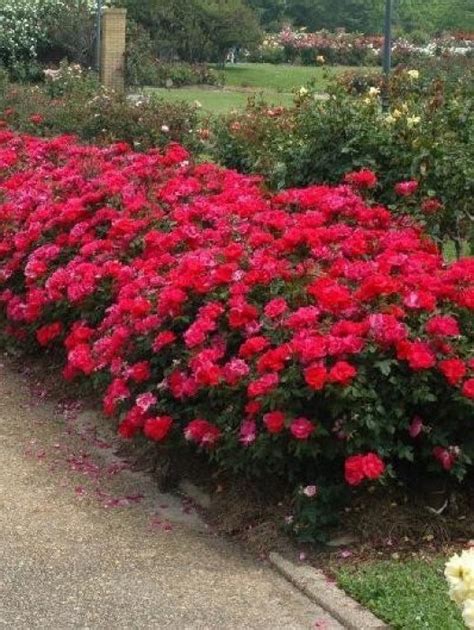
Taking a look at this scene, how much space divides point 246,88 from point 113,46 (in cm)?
1210

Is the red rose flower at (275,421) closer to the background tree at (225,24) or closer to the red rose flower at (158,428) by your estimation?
the red rose flower at (158,428)

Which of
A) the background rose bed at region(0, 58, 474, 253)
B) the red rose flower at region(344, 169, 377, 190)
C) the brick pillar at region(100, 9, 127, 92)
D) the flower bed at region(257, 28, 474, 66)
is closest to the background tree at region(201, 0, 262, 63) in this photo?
the flower bed at region(257, 28, 474, 66)

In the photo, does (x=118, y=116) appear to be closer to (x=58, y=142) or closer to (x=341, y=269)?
(x=58, y=142)

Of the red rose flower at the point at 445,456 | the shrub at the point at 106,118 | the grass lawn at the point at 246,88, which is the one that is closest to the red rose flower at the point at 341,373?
the red rose flower at the point at 445,456

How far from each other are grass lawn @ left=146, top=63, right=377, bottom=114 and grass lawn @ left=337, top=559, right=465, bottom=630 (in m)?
18.5

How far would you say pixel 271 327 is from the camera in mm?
4703

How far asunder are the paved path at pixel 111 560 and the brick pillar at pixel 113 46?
18859 millimetres

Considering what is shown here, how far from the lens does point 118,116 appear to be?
43.0ft

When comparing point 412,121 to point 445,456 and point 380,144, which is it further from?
point 445,456

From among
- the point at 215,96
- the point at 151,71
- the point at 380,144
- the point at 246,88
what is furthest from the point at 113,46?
the point at 380,144

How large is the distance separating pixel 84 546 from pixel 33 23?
27.4 meters

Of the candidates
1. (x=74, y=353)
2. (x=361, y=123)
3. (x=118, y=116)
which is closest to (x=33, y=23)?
(x=118, y=116)

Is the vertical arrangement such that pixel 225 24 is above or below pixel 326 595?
below

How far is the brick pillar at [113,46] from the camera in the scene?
23641mm
